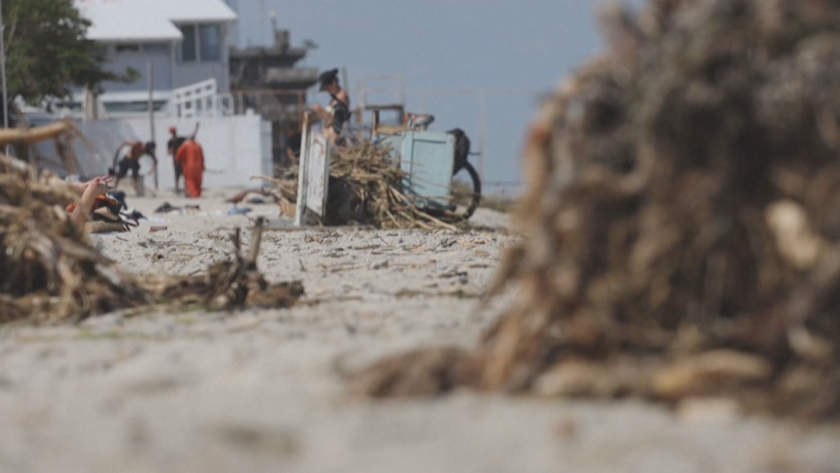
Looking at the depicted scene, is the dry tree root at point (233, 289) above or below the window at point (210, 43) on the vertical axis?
below

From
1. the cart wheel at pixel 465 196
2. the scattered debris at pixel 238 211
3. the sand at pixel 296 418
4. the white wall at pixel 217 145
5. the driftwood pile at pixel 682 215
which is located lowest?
the white wall at pixel 217 145

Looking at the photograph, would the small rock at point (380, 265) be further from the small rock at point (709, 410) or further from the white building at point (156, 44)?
the white building at point (156, 44)

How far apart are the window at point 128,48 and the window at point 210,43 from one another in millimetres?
4139

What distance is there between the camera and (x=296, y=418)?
3803mm

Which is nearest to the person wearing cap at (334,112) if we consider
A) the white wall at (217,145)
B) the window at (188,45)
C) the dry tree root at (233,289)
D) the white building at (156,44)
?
the dry tree root at (233,289)

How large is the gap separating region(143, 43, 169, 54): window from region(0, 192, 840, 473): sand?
45935 mm

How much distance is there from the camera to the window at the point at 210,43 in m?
54.7

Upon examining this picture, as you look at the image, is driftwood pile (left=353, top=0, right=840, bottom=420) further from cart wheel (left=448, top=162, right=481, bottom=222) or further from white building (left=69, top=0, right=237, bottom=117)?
white building (left=69, top=0, right=237, bottom=117)

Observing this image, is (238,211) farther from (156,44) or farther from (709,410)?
(156,44)

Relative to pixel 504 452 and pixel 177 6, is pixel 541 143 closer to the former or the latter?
pixel 504 452

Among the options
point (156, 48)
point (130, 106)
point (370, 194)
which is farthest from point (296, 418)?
point (156, 48)

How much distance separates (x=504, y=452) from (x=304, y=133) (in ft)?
37.0

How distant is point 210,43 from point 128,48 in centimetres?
459

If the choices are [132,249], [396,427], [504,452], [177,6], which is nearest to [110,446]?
[396,427]
